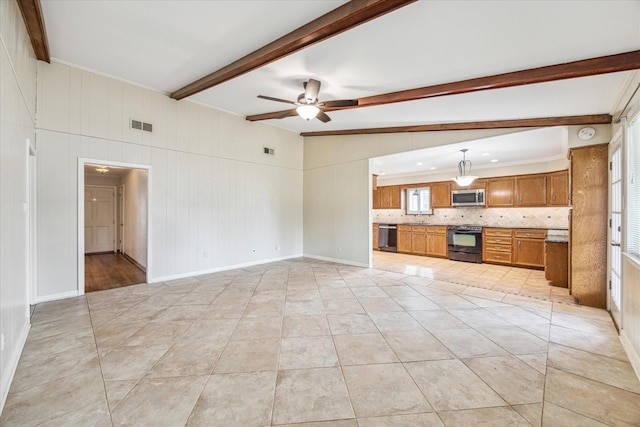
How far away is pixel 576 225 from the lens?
379 cm

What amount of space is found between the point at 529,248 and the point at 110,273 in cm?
902

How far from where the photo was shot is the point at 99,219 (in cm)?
808

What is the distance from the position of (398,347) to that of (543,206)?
603cm

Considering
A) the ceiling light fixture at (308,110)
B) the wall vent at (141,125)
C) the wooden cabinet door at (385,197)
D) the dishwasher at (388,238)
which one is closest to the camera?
the ceiling light fixture at (308,110)

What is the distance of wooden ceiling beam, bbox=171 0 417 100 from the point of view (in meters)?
2.20

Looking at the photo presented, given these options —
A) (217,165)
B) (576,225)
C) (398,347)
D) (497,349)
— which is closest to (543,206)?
(576,225)

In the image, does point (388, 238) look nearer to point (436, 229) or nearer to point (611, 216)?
point (436, 229)

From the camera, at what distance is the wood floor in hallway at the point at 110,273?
461 centimetres

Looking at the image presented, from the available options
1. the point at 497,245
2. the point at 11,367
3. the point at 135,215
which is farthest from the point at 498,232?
the point at 135,215

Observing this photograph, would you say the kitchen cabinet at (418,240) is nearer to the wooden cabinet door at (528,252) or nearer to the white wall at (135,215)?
the wooden cabinet door at (528,252)

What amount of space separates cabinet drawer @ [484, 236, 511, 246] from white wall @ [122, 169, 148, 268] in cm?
758

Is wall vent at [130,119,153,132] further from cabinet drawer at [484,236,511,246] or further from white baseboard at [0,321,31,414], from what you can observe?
cabinet drawer at [484,236,511,246]

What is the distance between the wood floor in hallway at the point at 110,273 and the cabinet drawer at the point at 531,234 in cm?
795

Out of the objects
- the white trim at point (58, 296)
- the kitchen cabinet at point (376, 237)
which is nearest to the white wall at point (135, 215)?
the white trim at point (58, 296)
